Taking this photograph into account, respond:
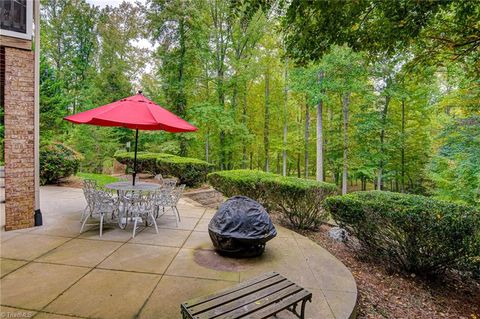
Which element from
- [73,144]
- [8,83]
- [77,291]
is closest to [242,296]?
[77,291]

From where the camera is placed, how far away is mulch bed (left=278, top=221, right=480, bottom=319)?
299 cm

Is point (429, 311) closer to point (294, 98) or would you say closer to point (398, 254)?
point (398, 254)

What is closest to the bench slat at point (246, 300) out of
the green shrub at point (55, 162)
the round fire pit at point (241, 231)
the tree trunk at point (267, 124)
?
the round fire pit at point (241, 231)

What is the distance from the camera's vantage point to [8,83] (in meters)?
3.82

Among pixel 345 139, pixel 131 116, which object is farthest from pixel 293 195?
pixel 345 139

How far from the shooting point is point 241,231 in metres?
3.44

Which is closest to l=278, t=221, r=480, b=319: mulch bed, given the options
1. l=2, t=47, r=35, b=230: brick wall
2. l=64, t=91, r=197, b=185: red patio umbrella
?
l=64, t=91, r=197, b=185: red patio umbrella

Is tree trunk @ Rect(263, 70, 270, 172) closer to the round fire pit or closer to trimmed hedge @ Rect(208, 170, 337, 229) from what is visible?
trimmed hedge @ Rect(208, 170, 337, 229)

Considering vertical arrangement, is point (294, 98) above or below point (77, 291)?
above

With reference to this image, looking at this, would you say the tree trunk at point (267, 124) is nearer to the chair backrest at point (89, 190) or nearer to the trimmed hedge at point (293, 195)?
the trimmed hedge at point (293, 195)

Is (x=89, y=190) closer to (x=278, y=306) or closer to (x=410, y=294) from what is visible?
(x=278, y=306)

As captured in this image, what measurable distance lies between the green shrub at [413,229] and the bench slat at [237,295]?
7.87 ft

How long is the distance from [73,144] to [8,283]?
11498 mm

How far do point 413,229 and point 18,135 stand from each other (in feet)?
20.7
